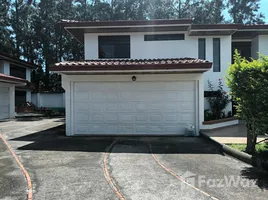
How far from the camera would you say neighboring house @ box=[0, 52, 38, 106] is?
24734 millimetres

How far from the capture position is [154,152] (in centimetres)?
732

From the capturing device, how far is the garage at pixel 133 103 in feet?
34.3

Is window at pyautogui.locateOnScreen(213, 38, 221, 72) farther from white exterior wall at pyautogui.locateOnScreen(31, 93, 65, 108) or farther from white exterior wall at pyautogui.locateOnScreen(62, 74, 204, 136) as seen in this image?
white exterior wall at pyautogui.locateOnScreen(31, 93, 65, 108)

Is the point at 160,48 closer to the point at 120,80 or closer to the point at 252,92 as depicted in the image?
the point at 120,80

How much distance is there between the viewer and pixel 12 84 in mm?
19125

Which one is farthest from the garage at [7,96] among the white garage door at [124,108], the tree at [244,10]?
the tree at [244,10]

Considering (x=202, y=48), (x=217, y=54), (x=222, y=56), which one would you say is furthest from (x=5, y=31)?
(x=222, y=56)

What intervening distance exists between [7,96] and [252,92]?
59.1 ft

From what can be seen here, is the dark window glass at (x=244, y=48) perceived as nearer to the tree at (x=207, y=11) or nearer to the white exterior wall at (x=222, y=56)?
the white exterior wall at (x=222, y=56)

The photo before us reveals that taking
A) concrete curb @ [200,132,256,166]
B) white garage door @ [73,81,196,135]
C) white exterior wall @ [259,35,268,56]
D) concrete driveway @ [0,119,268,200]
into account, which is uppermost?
white exterior wall @ [259,35,268,56]

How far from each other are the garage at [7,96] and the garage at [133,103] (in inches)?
373

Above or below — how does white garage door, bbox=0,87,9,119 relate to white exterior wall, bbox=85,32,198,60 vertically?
below

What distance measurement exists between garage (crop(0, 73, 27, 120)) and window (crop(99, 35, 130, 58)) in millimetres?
8435

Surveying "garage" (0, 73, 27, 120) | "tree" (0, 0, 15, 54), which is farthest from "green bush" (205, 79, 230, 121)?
"tree" (0, 0, 15, 54)
